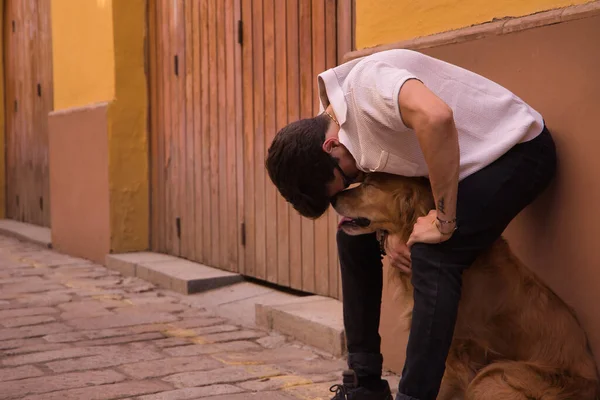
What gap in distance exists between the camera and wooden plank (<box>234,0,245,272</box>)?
5.43 m

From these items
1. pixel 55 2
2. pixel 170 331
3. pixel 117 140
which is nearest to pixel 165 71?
pixel 117 140

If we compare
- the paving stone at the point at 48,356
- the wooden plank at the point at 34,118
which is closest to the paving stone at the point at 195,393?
the paving stone at the point at 48,356

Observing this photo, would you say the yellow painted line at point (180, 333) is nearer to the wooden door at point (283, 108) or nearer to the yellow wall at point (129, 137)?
the wooden door at point (283, 108)

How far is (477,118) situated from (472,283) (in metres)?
0.50

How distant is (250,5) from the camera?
5.29 m

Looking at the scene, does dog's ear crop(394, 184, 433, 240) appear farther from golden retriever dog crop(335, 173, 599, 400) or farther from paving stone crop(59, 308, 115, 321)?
paving stone crop(59, 308, 115, 321)

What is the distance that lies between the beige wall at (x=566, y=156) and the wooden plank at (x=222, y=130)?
292cm

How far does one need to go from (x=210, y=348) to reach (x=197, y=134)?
2.23 metres

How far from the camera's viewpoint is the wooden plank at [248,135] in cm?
532

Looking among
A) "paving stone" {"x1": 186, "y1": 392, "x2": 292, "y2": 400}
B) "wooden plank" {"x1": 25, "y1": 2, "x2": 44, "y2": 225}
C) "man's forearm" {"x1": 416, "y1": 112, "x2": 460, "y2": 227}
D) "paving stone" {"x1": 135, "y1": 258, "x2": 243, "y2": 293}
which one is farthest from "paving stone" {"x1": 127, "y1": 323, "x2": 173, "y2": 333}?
"wooden plank" {"x1": 25, "y1": 2, "x2": 44, "y2": 225}

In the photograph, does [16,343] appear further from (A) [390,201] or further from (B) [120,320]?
(A) [390,201]

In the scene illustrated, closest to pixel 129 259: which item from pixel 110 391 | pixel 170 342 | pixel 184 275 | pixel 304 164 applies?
pixel 184 275

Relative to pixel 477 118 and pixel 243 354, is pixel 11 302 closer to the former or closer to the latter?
pixel 243 354

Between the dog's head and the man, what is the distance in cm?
6
